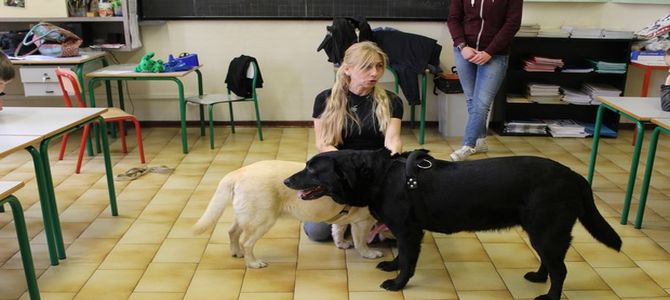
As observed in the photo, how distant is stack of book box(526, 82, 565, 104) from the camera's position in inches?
188

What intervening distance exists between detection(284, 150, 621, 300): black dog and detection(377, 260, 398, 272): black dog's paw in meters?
0.29

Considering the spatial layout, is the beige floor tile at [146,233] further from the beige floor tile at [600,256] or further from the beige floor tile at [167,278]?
the beige floor tile at [600,256]

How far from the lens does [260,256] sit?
2.68 meters

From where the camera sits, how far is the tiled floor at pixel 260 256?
236 cm

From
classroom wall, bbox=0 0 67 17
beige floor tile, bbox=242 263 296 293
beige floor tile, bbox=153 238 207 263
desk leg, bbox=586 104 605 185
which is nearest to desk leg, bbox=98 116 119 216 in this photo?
beige floor tile, bbox=153 238 207 263

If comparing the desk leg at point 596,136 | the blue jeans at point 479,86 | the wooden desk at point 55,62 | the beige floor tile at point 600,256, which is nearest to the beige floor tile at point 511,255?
the beige floor tile at point 600,256

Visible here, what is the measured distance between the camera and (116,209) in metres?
3.14

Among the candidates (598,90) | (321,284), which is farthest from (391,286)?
(598,90)

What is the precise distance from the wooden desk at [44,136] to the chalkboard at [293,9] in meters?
2.13

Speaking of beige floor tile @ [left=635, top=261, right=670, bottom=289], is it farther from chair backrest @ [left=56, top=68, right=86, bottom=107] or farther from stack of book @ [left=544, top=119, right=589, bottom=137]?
chair backrest @ [left=56, top=68, right=86, bottom=107]

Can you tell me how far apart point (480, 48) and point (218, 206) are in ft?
8.05

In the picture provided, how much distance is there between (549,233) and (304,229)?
1.26 meters

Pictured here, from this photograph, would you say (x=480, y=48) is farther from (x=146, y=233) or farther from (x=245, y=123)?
(x=146, y=233)

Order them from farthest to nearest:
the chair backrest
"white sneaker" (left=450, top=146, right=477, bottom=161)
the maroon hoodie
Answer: "white sneaker" (left=450, top=146, right=477, bottom=161) → the maroon hoodie → the chair backrest
